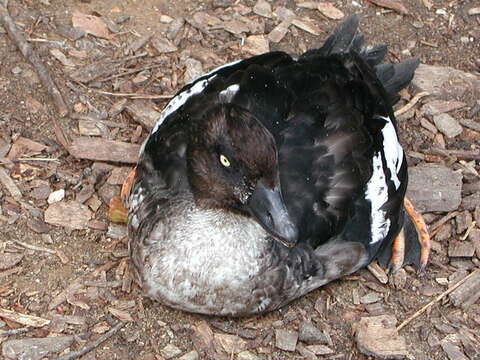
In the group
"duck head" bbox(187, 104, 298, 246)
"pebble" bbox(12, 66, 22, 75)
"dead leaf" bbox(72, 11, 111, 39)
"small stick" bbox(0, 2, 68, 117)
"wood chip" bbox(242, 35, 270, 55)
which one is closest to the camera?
"duck head" bbox(187, 104, 298, 246)

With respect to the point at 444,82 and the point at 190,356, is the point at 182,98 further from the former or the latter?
the point at 444,82

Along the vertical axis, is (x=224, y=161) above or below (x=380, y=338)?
above

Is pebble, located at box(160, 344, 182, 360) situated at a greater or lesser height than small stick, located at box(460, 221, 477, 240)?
lesser

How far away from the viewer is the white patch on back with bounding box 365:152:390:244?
A: 5.51 meters

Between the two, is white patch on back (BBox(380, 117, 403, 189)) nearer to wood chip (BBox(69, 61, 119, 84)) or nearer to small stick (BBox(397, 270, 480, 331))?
small stick (BBox(397, 270, 480, 331))

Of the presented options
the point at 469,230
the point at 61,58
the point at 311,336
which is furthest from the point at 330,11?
the point at 311,336

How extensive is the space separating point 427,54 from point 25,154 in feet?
10.6

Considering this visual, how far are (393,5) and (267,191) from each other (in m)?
3.41

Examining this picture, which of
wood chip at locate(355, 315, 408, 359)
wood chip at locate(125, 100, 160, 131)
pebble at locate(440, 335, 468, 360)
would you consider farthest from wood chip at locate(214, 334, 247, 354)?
wood chip at locate(125, 100, 160, 131)

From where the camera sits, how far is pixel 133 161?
6.09 m

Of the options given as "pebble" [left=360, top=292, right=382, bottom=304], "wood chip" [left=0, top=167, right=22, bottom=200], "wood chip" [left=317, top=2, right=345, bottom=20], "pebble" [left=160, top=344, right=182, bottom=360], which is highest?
"wood chip" [left=317, top=2, right=345, bottom=20]

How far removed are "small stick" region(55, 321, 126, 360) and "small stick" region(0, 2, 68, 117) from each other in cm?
177

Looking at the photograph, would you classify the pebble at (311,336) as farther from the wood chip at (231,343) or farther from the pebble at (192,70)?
the pebble at (192,70)

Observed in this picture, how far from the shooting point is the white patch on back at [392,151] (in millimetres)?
5684
